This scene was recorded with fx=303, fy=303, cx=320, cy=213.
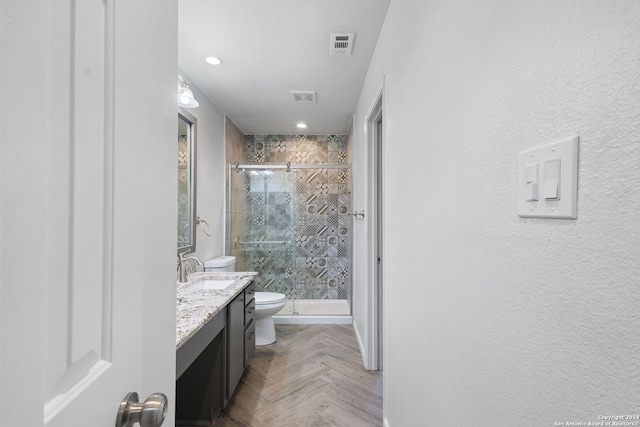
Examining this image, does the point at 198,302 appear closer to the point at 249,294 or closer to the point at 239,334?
the point at 239,334

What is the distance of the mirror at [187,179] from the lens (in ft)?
7.87

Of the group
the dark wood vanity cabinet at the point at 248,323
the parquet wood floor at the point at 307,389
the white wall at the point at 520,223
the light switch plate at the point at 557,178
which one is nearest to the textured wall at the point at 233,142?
the dark wood vanity cabinet at the point at 248,323

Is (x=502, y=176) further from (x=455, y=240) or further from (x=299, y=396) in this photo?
(x=299, y=396)

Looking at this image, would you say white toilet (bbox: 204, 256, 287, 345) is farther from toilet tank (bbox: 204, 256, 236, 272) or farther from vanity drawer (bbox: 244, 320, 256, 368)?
vanity drawer (bbox: 244, 320, 256, 368)

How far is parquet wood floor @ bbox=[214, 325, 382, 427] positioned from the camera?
1.94 meters

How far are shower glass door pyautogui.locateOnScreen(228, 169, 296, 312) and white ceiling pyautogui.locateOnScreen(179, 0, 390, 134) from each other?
2.75ft

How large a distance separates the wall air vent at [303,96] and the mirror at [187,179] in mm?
962

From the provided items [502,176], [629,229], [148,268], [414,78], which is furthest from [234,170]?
[629,229]

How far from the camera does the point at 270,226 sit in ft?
12.6

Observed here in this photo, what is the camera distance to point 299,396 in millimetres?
2188

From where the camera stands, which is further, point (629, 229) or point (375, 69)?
point (375, 69)

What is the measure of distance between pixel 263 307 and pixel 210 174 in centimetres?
141

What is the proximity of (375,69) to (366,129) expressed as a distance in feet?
1.77

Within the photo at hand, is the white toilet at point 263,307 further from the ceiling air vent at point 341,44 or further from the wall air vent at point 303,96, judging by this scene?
the ceiling air vent at point 341,44
